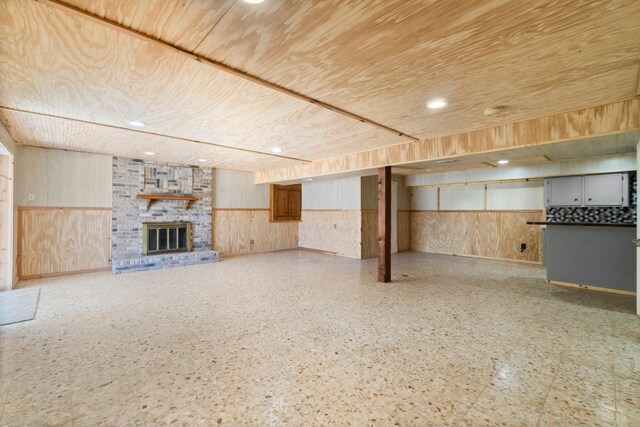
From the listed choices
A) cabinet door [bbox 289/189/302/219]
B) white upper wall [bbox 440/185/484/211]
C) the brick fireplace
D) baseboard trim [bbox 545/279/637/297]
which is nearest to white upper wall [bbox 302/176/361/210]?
cabinet door [bbox 289/189/302/219]

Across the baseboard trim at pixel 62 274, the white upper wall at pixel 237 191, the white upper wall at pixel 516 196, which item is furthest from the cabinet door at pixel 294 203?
the white upper wall at pixel 516 196

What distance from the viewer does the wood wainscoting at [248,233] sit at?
7691 mm

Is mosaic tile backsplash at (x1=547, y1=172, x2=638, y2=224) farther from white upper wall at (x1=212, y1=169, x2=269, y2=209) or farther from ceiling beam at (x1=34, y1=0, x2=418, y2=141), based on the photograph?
white upper wall at (x1=212, y1=169, x2=269, y2=209)

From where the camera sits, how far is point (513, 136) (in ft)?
11.4

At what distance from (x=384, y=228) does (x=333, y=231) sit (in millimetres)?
3291

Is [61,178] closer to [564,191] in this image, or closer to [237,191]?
[237,191]

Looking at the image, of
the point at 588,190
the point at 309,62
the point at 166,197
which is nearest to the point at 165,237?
the point at 166,197

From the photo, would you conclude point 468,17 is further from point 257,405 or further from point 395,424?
point 257,405

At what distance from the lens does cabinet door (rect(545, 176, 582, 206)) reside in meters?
5.83

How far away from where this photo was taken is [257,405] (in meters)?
1.78

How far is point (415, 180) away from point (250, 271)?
5673mm

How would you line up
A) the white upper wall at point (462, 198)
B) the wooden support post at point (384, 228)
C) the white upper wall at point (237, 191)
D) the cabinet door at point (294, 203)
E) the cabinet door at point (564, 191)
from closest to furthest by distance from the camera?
the wooden support post at point (384, 228) < the cabinet door at point (564, 191) < the white upper wall at point (462, 198) < the white upper wall at point (237, 191) < the cabinet door at point (294, 203)

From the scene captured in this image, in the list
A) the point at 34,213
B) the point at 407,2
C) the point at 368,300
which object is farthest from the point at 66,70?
the point at 34,213

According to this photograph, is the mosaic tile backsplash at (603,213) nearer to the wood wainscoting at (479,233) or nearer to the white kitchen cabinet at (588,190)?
the white kitchen cabinet at (588,190)
